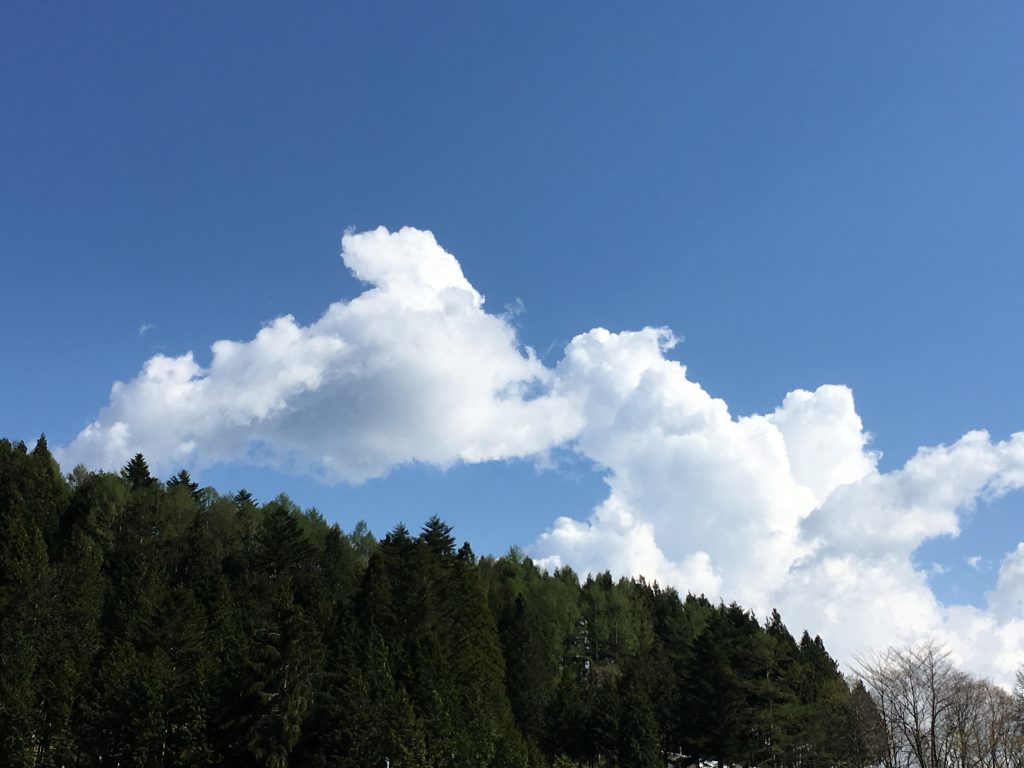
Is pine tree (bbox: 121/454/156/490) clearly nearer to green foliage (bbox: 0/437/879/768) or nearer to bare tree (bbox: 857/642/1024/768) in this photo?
green foliage (bbox: 0/437/879/768)

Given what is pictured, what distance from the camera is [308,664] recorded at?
165 ft

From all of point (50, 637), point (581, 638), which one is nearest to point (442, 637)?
point (50, 637)

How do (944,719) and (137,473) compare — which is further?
(137,473)

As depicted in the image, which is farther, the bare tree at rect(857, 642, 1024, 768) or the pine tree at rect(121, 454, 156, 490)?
the pine tree at rect(121, 454, 156, 490)

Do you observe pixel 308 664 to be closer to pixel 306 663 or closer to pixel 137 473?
pixel 306 663

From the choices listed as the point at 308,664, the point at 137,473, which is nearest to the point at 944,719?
the point at 308,664

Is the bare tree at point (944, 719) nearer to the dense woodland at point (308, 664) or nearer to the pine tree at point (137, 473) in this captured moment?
the dense woodland at point (308, 664)

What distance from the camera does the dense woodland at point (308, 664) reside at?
4856cm

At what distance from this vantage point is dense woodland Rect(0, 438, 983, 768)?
48562 mm

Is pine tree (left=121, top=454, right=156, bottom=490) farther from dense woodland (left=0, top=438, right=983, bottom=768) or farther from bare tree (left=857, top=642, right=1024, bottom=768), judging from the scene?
bare tree (left=857, top=642, right=1024, bottom=768)

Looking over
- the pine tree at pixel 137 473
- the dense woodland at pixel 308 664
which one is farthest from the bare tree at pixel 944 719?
the pine tree at pixel 137 473

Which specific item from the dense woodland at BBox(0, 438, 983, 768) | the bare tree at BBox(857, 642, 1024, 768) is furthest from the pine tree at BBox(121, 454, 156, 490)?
the bare tree at BBox(857, 642, 1024, 768)

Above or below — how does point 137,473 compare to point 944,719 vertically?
above

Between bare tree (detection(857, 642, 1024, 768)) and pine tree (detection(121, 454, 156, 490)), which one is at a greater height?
pine tree (detection(121, 454, 156, 490))
